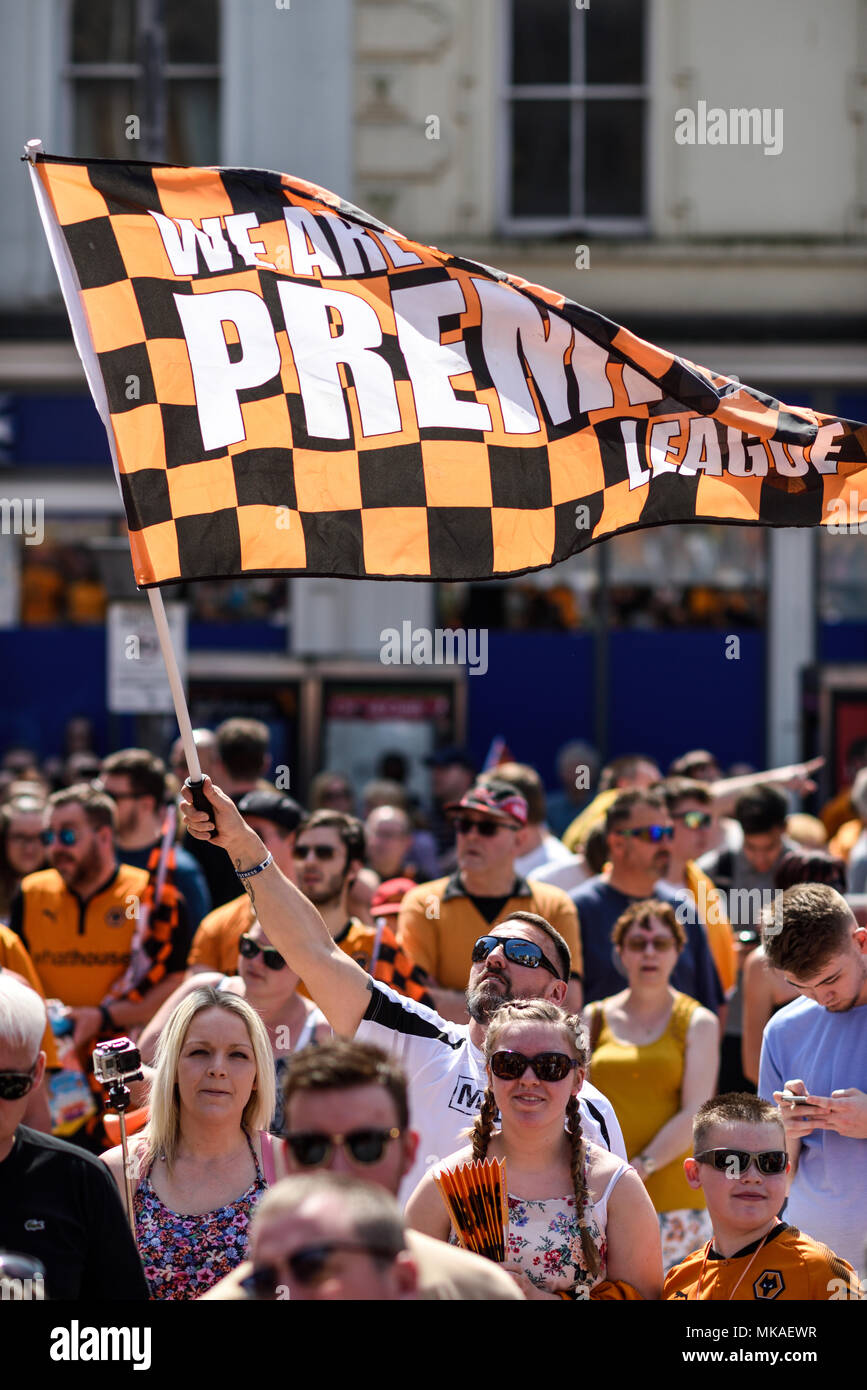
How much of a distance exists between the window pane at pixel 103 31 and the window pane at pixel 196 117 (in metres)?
0.54

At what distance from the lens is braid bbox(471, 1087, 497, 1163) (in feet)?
12.4

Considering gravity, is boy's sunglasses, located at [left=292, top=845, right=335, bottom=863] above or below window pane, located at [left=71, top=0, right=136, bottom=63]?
below

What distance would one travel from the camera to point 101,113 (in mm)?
14844

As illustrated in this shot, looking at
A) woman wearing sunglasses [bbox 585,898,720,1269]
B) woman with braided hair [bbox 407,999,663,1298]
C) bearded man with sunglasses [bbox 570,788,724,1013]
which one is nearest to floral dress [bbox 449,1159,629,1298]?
woman with braided hair [bbox 407,999,663,1298]

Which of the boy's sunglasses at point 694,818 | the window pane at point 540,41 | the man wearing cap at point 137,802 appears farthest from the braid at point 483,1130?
the window pane at point 540,41

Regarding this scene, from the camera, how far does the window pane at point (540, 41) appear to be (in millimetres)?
14641

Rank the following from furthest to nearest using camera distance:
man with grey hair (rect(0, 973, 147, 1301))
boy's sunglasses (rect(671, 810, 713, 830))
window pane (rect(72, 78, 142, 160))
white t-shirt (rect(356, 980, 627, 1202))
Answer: window pane (rect(72, 78, 142, 160)) → boy's sunglasses (rect(671, 810, 713, 830)) → white t-shirt (rect(356, 980, 627, 1202)) → man with grey hair (rect(0, 973, 147, 1301))

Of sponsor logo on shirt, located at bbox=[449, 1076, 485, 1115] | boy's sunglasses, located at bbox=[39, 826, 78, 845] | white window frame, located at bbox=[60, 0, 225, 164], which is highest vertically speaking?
white window frame, located at bbox=[60, 0, 225, 164]

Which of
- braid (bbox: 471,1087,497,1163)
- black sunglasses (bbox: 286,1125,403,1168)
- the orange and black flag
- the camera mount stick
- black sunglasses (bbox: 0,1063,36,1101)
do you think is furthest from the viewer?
the orange and black flag

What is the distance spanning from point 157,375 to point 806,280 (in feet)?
36.4

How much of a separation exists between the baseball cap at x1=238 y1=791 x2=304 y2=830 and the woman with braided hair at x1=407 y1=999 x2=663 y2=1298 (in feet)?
8.81

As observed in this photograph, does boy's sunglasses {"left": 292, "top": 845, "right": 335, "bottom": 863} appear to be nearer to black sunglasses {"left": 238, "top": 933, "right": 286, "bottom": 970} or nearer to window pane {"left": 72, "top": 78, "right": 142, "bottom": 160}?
black sunglasses {"left": 238, "top": 933, "right": 286, "bottom": 970}

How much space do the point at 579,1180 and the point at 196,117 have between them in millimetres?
12778

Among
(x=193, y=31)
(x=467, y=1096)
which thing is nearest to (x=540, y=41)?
(x=193, y=31)
